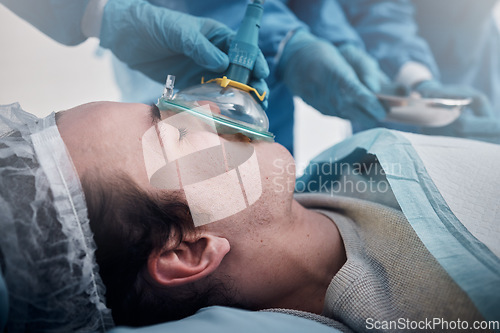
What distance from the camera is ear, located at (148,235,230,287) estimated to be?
0.71 meters

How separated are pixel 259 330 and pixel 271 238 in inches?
8.4

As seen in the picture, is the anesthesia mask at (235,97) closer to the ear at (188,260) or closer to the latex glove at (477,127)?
the ear at (188,260)

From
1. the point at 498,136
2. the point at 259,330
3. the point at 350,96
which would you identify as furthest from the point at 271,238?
the point at 498,136

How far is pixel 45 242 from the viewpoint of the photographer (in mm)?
620

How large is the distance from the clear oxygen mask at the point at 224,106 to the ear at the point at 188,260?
25 cm

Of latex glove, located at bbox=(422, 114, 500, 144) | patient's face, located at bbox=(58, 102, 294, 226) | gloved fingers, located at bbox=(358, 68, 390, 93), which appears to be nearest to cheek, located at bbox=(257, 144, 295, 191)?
patient's face, located at bbox=(58, 102, 294, 226)

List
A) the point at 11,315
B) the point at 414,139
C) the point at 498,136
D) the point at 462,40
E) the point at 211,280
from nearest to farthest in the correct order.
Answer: the point at 11,315, the point at 211,280, the point at 414,139, the point at 498,136, the point at 462,40

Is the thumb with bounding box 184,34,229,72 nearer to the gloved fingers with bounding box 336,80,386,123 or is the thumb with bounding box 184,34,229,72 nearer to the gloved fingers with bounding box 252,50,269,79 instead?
the gloved fingers with bounding box 252,50,269,79

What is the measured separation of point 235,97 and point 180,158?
0.67 ft

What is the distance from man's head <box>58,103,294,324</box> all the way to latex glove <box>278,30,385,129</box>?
63 centimetres

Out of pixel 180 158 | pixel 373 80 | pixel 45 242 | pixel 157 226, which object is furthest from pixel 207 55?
pixel 373 80

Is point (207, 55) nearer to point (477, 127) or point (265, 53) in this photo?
point (265, 53)

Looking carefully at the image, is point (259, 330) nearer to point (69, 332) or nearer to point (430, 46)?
point (69, 332)

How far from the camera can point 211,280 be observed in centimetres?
76
